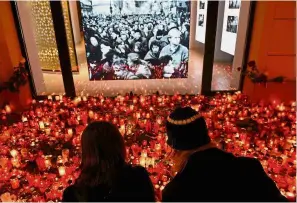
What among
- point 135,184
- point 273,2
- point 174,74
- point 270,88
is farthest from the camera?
point 174,74

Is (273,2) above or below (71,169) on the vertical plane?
above

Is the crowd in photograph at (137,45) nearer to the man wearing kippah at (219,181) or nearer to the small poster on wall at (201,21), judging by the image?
the small poster on wall at (201,21)

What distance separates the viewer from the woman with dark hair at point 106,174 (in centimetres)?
134

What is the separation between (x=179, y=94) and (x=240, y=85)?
0.98 m

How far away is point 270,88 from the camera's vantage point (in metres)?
4.10

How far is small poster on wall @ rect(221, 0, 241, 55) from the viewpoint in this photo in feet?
15.6

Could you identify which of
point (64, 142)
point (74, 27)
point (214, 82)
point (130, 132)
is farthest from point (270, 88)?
point (74, 27)

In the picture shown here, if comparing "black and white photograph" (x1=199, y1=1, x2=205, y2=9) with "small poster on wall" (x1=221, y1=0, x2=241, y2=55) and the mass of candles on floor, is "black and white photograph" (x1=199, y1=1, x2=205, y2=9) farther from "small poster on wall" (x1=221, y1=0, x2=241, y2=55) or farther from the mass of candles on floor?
the mass of candles on floor

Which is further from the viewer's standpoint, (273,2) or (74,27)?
(74,27)

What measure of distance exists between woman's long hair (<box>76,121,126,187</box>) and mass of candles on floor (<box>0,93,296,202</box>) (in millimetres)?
1060

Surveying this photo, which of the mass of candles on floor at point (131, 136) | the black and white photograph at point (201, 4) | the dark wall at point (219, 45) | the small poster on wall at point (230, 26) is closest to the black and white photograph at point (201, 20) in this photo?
the black and white photograph at point (201, 4)

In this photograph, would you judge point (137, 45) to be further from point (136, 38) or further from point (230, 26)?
point (230, 26)

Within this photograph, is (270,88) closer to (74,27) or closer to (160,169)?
(160,169)

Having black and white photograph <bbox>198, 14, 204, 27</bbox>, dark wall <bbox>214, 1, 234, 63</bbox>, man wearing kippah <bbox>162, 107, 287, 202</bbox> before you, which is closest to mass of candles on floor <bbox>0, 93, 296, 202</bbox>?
man wearing kippah <bbox>162, 107, 287, 202</bbox>
